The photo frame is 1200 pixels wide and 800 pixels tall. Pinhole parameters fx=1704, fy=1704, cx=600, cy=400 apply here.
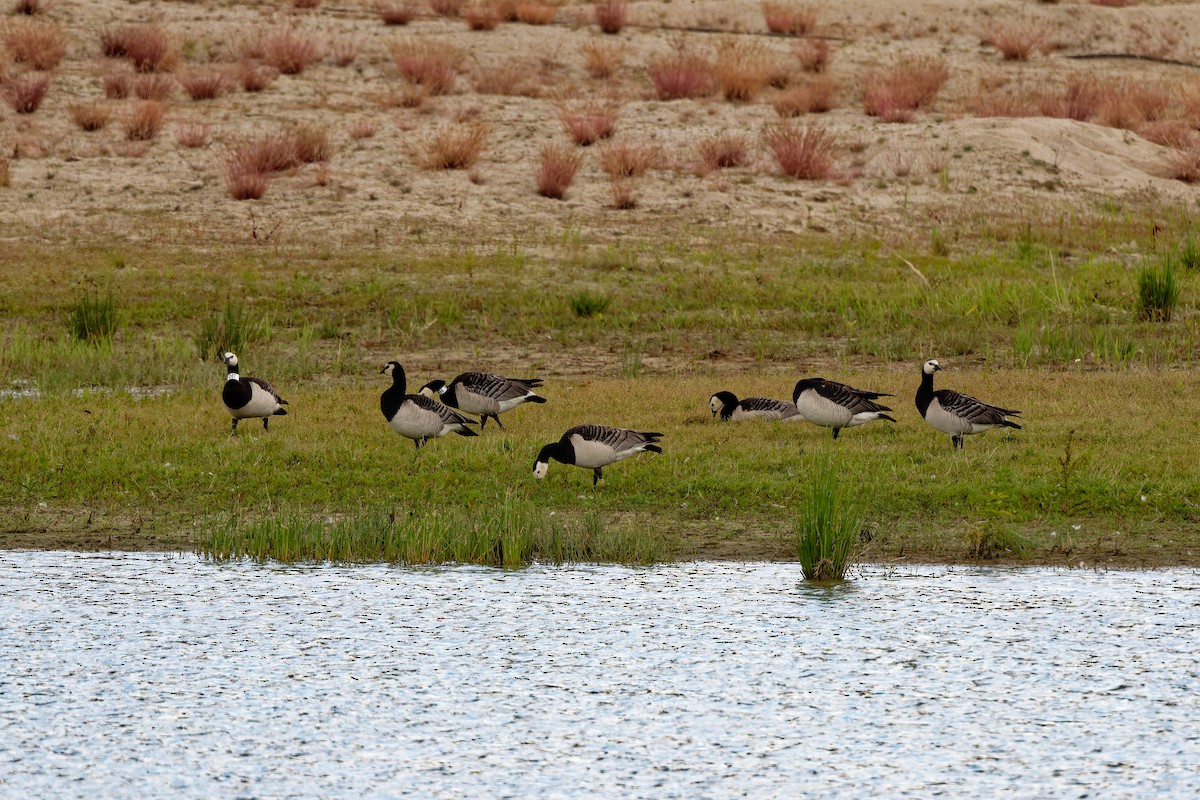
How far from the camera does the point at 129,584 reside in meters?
11.8

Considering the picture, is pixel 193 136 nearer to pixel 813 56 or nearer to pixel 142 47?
pixel 142 47

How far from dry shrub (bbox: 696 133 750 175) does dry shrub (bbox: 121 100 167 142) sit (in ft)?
33.8

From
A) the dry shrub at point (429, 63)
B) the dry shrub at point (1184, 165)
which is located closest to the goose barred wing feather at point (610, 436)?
the dry shrub at point (1184, 165)

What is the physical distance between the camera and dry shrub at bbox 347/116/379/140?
32.9m

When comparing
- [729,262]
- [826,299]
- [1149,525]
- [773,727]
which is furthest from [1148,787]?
[729,262]

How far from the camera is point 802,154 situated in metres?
31.6

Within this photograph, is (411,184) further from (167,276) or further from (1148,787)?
(1148,787)

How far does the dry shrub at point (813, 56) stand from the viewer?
1697 inches

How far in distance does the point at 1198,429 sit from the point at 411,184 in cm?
1713

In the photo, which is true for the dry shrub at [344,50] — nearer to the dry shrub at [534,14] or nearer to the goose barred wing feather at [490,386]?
the dry shrub at [534,14]

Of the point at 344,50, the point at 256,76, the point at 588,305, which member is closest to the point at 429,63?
the point at 344,50

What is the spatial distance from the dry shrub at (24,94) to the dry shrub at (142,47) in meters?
3.87

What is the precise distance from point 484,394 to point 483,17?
30.1 meters

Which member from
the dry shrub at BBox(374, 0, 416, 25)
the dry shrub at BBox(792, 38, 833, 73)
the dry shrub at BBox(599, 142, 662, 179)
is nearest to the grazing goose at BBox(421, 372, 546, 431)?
the dry shrub at BBox(599, 142, 662, 179)
